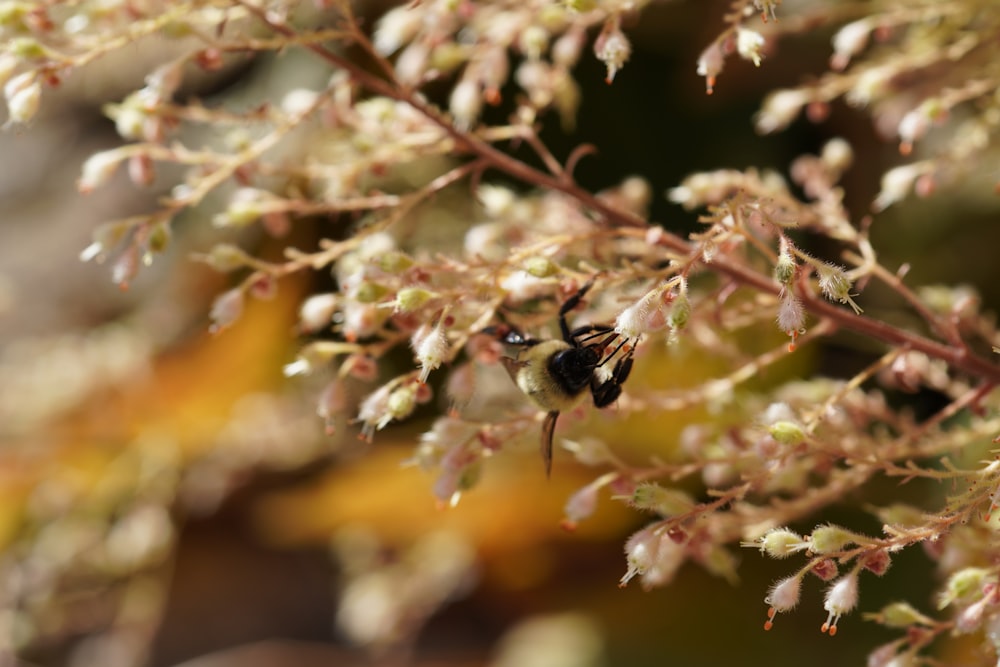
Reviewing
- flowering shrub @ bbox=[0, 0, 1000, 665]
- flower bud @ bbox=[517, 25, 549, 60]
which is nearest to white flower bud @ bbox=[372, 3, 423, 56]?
flowering shrub @ bbox=[0, 0, 1000, 665]

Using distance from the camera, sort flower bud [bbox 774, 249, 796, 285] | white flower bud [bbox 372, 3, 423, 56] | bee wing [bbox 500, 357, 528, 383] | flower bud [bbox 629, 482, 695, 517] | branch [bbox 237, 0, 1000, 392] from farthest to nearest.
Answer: white flower bud [bbox 372, 3, 423, 56] < bee wing [bbox 500, 357, 528, 383] < branch [bbox 237, 0, 1000, 392] < flower bud [bbox 629, 482, 695, 517] < flower bud [bbox 774, 249, 796, 285]

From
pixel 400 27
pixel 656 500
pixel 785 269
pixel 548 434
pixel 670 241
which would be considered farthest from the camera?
pixel 400 27

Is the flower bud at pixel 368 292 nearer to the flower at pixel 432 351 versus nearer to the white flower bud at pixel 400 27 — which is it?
the flower at pixel 432 351

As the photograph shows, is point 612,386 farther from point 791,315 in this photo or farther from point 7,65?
point 7,65

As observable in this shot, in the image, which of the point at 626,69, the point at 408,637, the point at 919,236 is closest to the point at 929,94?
the point at 919,236

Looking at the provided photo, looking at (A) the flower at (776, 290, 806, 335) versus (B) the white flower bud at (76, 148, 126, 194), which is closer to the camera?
(A) the flower at (776, 290, 806, 335)

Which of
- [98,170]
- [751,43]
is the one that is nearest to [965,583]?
[751,43]

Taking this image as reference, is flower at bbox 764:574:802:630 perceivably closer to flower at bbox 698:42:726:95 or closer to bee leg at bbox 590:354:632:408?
bee leg at bbox 590:354:632:408

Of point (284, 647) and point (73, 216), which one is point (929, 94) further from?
point (73, 216)

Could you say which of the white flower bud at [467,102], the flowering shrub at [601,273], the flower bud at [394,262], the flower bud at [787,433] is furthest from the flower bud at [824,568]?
the white flower bud at [467,102]
